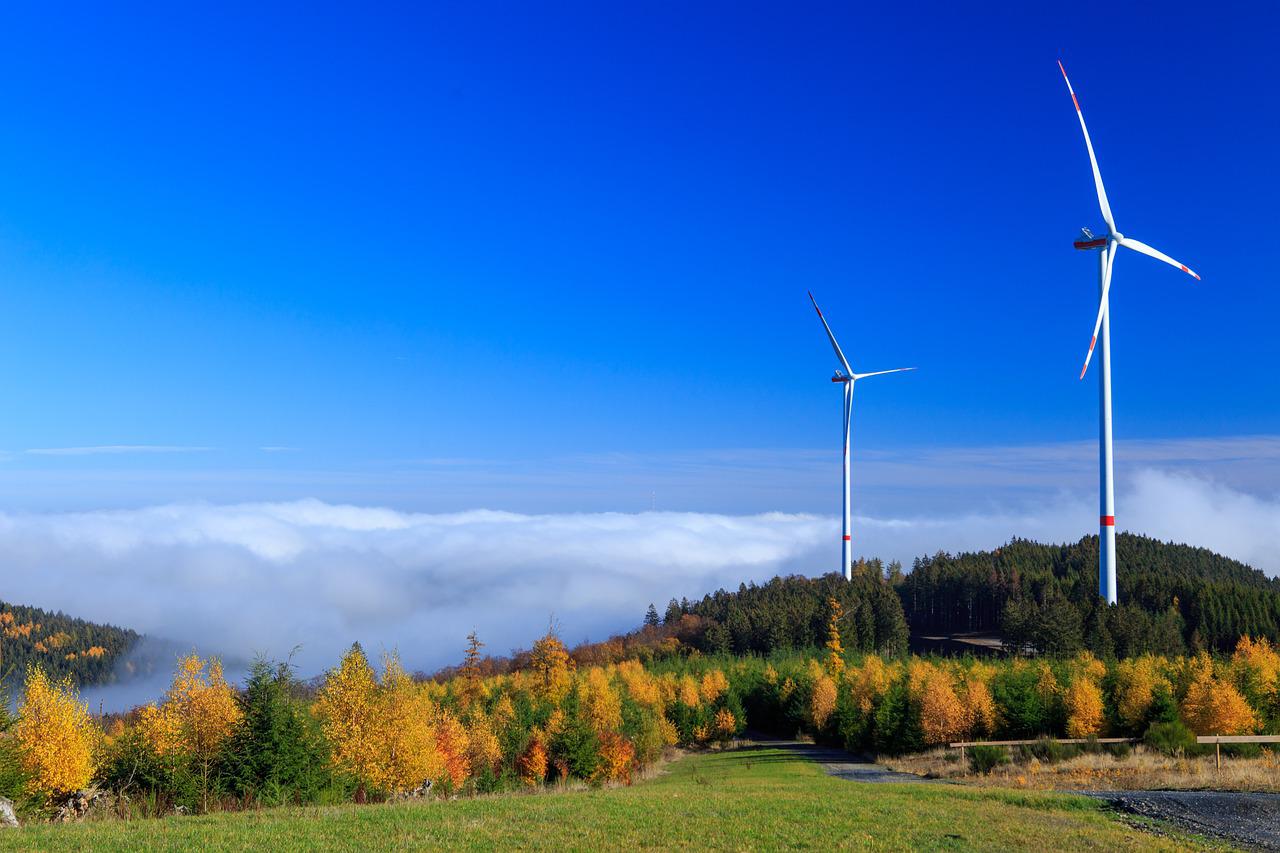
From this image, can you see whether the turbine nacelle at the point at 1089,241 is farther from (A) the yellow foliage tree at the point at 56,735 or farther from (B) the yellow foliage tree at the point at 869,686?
(A) the yellow foliage tree at the point at 56,735

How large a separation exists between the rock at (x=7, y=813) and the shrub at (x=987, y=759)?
55264 millimetres

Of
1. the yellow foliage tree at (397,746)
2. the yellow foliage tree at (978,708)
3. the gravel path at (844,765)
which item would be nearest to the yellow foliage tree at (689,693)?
the gravel path at (844,765)

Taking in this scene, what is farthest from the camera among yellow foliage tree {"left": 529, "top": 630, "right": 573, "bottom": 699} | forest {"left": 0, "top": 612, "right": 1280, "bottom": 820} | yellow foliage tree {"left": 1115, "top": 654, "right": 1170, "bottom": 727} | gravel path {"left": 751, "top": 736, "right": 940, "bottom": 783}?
yellow foliage tree {"left": 529, "top": 630, "right": 573, "bottom": 699}

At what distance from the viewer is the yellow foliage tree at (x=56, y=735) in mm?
50219

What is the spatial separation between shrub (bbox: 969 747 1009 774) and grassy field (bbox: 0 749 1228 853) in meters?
26.2

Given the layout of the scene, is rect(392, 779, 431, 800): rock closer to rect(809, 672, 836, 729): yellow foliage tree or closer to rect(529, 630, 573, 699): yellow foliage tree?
rect(809, 672, 836, 729): yellow foliage tree

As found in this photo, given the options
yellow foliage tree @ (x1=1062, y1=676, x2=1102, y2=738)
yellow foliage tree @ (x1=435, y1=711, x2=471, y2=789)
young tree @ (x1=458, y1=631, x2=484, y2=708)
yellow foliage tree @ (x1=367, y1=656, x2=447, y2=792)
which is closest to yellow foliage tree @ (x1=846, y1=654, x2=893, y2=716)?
yellow foliage tree @ (x1=1062, y1=676, x2=1102, y2=738)

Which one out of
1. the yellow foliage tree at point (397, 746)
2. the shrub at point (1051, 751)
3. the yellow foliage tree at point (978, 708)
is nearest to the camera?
the yellow foliage tree at point (397, 746)

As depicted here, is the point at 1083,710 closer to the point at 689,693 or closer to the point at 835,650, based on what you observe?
the point at 689,693

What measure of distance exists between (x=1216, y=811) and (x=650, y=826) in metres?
20.7

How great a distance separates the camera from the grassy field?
80.0 feet

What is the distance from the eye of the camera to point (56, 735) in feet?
171

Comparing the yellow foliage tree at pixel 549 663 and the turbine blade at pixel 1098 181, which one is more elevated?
the turbine blade at pixel 1098 181

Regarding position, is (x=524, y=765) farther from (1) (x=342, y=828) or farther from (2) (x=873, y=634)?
(2) (x=873, y=634)
